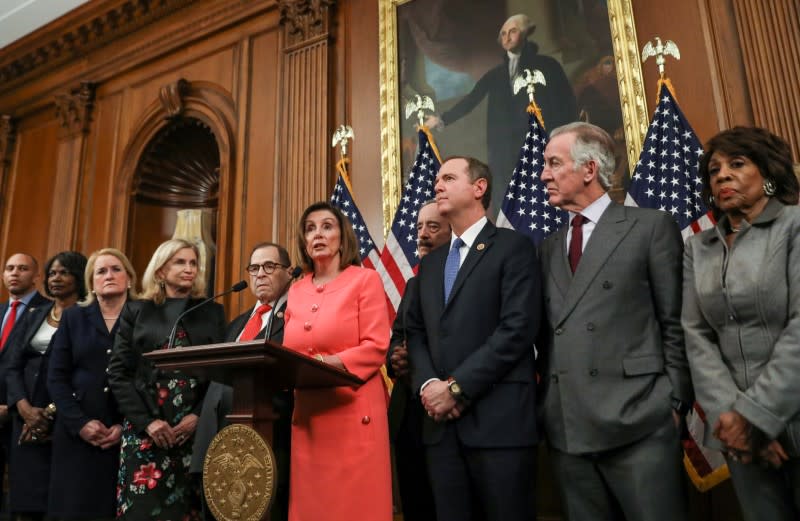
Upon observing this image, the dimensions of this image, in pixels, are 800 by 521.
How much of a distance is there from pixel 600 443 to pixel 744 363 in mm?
439

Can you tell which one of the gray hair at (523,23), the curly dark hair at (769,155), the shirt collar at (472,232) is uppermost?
the gray hair at (523,23)

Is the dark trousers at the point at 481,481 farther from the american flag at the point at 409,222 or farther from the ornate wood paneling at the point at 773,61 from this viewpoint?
the ornate wood paneling at the point at 773,61

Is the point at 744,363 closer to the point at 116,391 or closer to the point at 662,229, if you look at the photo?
the point at 662,229

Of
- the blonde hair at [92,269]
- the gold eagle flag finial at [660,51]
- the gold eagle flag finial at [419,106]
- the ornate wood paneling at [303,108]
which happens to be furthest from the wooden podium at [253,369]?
the ornate wood paneling at [303,108]

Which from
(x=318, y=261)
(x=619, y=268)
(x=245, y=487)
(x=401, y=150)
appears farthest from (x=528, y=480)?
(x=401, y=150)

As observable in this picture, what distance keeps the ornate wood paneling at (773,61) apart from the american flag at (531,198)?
44.0 inches

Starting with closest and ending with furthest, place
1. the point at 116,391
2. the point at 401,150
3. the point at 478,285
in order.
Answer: the point at 478,285, the point at 116,391, the point at 401,150

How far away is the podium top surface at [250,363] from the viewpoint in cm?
167

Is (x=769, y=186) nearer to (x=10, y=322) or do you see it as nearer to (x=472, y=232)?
(x=472, y=232)

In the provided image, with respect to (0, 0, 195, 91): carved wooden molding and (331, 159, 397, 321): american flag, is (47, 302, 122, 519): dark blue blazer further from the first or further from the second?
(0, 0, 195, 91): carved wooden molding

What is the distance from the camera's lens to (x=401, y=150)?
14.5ft

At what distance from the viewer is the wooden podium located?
167cm

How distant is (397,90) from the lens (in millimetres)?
4535

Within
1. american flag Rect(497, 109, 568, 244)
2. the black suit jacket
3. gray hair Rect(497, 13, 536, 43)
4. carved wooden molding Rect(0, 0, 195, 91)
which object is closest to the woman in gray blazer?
the black suit jacket
